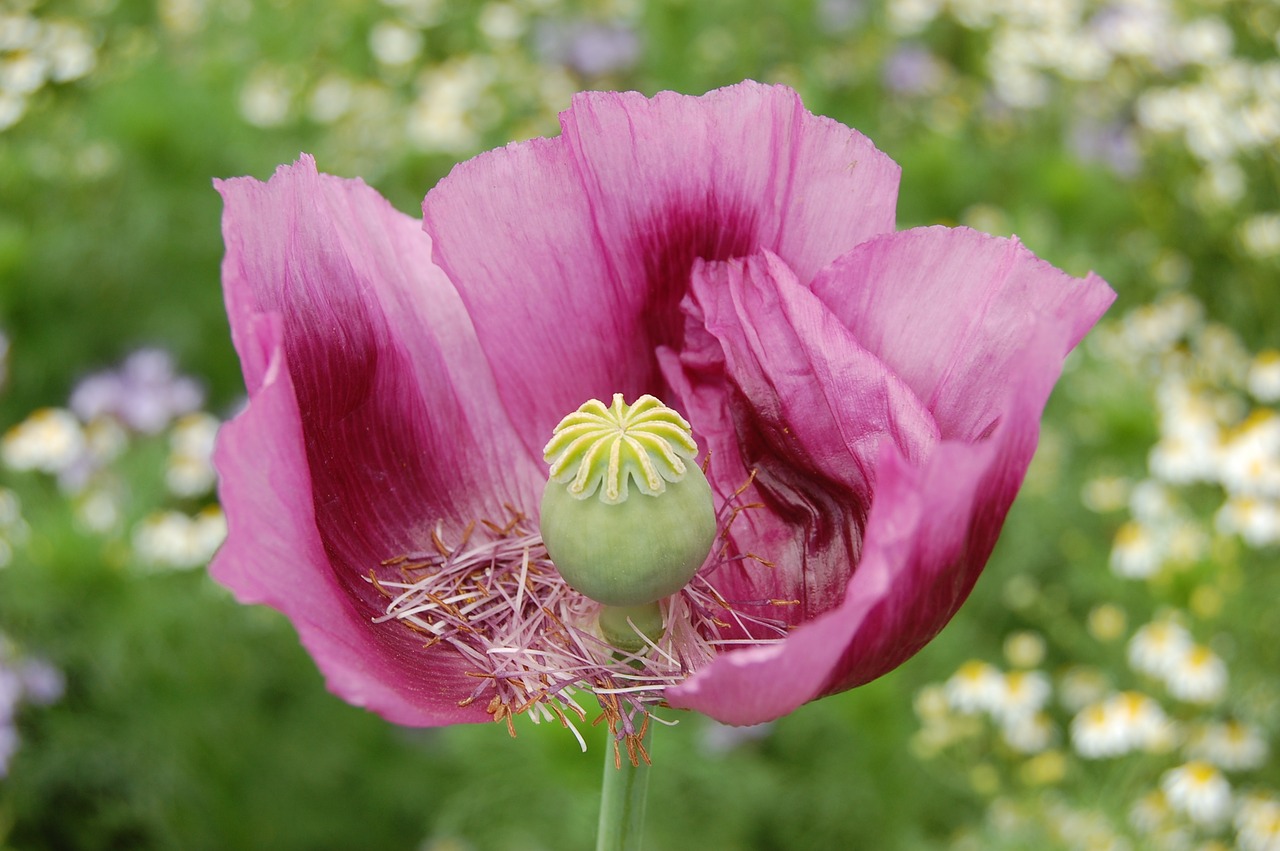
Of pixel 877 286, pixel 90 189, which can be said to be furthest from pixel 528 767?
pixel 90 189

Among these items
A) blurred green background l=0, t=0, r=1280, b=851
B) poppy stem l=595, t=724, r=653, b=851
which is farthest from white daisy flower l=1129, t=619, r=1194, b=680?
poppy stem l=595, t=724, r=653, b=851

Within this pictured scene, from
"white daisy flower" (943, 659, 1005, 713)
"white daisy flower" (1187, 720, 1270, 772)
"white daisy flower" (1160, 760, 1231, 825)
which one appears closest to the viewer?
"white daisy flower" (1160, 760, 1231, 825)

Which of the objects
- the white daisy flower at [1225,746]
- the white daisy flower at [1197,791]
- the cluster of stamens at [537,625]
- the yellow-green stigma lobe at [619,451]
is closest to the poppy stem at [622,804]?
the cluster of stamens at [537,625]

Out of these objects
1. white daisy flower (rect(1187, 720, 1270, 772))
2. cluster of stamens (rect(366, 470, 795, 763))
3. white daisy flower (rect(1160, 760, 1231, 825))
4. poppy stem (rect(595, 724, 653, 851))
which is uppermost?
cluster of stamens (rect(366, 470, 795, 763))

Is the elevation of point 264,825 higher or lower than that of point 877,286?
lower

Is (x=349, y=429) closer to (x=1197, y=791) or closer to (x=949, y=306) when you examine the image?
(x=949, y=306)

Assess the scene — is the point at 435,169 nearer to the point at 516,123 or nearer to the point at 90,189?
the point at 516,123

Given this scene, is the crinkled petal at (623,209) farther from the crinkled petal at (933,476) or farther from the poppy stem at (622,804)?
the poppy stem at (622,804)

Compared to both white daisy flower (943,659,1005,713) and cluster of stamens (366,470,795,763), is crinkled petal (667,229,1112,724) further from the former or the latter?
white daisy flower (943,659,1005,713)
